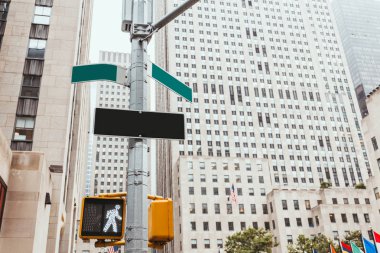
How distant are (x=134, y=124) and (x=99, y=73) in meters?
1.31

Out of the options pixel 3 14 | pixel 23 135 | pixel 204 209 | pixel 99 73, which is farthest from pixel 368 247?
pixel 204 209

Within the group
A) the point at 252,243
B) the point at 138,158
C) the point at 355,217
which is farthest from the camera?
the point at 355,217

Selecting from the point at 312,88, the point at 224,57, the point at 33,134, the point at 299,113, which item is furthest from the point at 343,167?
the point at 33,134

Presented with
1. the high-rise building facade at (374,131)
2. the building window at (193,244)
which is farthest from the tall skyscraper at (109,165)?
the high-rise building facade at (374,131)

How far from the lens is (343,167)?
11419 centimetres

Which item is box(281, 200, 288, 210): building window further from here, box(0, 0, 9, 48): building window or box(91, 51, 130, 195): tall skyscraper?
box(91, 51, 130, 195): tall skyscraper

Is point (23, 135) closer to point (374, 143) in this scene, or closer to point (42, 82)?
point (42, 82)

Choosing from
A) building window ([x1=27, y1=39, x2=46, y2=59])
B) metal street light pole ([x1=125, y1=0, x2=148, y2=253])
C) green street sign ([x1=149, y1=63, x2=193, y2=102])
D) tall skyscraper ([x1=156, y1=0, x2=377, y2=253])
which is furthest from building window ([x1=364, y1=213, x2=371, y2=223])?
metal street light pole ([x1=125, y1=0, x2=148, y2=253])

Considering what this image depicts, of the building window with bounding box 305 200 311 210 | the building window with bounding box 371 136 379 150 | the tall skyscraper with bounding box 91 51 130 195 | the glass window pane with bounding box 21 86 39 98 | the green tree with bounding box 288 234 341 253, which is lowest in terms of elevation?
the green tree with bounding box 288 234 341 253

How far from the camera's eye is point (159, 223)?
17.0 feet

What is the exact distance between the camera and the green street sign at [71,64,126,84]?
6660 mm

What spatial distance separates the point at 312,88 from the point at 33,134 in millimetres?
111981

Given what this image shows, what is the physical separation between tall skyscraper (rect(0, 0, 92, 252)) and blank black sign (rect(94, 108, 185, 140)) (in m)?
25.1

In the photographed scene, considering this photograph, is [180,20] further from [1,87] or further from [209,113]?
[1,87]
